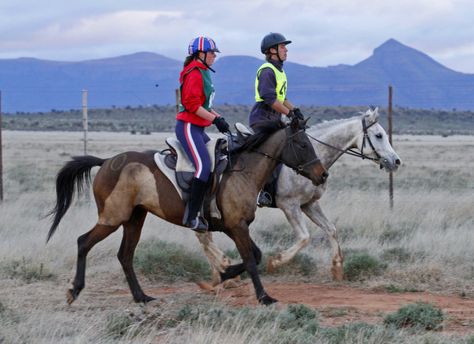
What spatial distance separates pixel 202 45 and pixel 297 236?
8.85ft

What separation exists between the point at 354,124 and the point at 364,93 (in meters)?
176

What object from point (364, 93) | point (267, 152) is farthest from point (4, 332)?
point (364, 93)

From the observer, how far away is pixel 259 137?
9695 millimetres

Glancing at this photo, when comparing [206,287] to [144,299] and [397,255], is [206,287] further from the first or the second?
→ [397,255]

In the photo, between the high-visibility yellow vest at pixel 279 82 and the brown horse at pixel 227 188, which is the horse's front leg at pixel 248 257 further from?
the high-visibility yellow vest at pixel 279 82

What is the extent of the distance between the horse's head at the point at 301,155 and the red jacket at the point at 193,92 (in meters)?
0.84

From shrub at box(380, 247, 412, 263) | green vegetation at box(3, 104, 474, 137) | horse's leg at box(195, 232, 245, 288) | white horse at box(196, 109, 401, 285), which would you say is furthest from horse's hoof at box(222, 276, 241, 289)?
green vegetation at box(3, 104, 474, 137)

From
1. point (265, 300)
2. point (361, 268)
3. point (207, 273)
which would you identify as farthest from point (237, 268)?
point (361, 268)

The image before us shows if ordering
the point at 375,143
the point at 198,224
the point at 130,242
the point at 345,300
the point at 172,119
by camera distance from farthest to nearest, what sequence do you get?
the point at 172,119
the point at 375,143
the point at 130,242
the point at 345,300
the point at 198,224

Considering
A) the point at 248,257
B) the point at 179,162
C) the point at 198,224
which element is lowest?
the point at 248,257

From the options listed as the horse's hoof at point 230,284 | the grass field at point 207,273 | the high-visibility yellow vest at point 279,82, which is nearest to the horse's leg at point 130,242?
the grass field at point 207,273

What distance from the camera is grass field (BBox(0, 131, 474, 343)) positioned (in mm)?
7605

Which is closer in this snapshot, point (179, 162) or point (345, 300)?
point (179, 162)

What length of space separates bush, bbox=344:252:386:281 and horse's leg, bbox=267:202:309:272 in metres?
0.79
